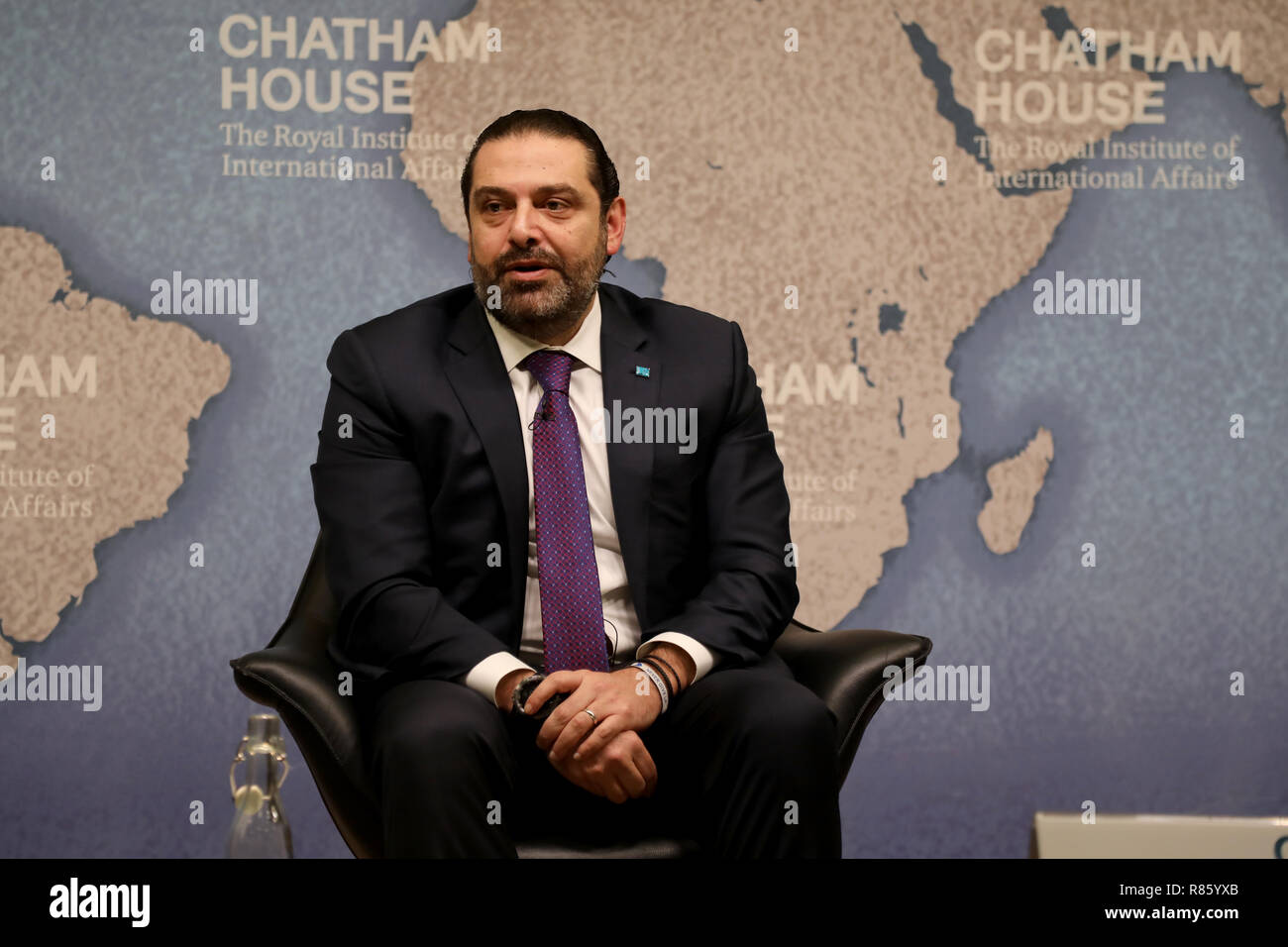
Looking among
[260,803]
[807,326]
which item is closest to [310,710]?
[260,803]

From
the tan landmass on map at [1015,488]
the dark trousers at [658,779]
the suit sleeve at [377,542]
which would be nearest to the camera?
the dark trousers at [658,779]

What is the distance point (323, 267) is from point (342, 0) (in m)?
0.64

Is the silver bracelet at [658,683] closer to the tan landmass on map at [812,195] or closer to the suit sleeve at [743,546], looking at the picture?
the suit sleeve at [743,546]

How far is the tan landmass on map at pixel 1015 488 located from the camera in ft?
10.3

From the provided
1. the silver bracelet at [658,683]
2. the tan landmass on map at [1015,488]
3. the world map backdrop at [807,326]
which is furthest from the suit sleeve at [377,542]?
the tan landmass on map at [1015,488]

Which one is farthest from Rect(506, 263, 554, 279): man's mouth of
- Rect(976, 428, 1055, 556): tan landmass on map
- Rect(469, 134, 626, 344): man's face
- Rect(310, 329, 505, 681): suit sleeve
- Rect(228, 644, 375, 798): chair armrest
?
Rect(976, 428, 1055, 556): tan landmass on map

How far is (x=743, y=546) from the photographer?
2176 mm

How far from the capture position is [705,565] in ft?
7.38

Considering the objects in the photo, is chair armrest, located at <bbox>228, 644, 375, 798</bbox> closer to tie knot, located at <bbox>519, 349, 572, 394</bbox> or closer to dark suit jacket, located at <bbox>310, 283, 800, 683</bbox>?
dark suit jacket, located at <bbox>310, 283, 800, 683</bbox>

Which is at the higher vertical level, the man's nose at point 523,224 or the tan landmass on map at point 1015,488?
the man's nose at point 523,224

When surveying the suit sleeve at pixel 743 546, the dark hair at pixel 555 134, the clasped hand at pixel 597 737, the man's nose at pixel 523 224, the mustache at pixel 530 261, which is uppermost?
the dark hair at pixel 555 134

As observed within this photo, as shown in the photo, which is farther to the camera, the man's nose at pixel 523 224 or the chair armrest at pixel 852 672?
the man's nose at pixel 523 224

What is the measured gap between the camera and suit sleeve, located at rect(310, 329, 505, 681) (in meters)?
1.97
